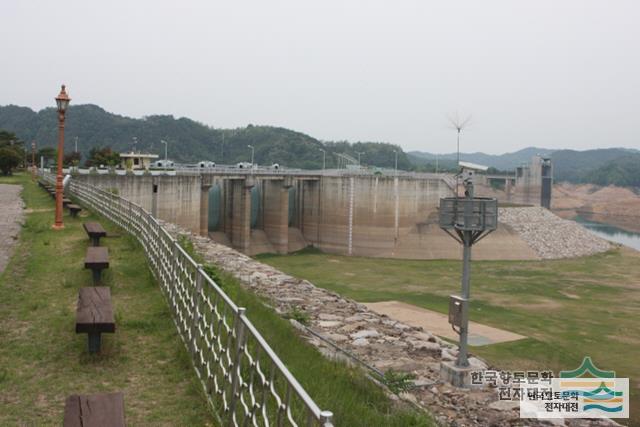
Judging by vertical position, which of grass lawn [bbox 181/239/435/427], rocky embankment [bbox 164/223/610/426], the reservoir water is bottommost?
the reservoir water

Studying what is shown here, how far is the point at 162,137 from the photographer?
4380 inches

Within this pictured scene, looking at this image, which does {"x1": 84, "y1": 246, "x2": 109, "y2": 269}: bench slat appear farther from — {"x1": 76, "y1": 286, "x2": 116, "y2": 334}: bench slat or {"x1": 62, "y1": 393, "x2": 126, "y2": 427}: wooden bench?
{"x1": 62, "y1": 393, "x2": 126, "y2": 427}: wooden bench

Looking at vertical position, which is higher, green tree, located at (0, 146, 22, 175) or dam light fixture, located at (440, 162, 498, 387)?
green tree, located at (0, 146, 22, 175)

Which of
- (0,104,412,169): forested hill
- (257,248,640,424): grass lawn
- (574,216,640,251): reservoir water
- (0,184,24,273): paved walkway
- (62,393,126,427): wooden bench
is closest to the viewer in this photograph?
(62,393,126,427): wooden bench

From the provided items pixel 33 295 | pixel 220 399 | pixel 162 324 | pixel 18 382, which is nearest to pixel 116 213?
pixel 33 295

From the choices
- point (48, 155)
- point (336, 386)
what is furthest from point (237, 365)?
point (48, 155)

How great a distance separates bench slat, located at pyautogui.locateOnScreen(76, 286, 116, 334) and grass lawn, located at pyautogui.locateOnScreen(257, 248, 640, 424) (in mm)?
13264

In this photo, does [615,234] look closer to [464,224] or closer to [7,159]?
[7,159]

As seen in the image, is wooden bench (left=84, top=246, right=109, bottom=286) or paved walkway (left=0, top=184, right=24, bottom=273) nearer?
wooden bench (left=84, top=246, right=109, bottom=286)

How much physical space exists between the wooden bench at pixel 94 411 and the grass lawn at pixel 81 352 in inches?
32.3

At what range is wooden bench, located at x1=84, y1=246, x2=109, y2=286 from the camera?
898 cm

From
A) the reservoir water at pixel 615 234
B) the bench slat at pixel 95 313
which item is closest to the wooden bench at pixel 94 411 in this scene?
the bench slat at pixel 95 313

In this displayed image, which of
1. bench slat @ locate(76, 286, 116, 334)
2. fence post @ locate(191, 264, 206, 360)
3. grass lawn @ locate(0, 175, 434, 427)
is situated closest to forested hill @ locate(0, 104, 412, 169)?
grass lawn @ locate(0, 175, 434, 427)

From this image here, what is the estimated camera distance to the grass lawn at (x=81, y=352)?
208 inches
